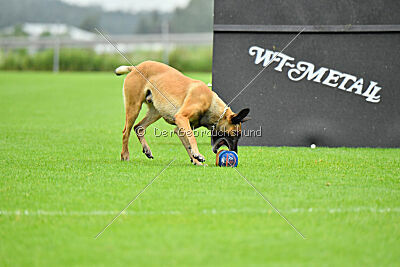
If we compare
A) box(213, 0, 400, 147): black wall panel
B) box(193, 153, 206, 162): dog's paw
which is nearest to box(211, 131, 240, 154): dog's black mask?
box(193, 153, 206, 162): dog's paw

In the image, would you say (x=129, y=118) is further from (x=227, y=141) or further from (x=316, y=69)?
(x=316, y=69)

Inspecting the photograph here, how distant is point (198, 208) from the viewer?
5.65 m

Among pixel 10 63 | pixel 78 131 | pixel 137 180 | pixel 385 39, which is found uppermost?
pixel 385 39

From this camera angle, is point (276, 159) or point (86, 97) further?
point (86, 97)

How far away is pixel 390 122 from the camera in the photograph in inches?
419

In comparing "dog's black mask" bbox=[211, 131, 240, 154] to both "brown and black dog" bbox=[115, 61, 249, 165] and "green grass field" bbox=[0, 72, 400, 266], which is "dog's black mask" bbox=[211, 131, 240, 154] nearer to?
"brown and black dog" bbox=[115, 61, 249, 165]

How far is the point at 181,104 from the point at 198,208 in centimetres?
311

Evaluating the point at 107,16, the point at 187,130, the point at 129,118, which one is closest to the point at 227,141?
the point at 187,130

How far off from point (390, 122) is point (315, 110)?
1261mm

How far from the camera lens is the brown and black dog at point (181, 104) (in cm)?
832

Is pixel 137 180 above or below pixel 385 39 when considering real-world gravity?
below

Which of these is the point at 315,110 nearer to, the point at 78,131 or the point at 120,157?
the point at 120,157

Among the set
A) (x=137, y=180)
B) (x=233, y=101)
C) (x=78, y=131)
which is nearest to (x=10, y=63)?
(x=78, y=131)

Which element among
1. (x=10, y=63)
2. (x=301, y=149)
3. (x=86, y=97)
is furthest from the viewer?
(x=10, y=63)
